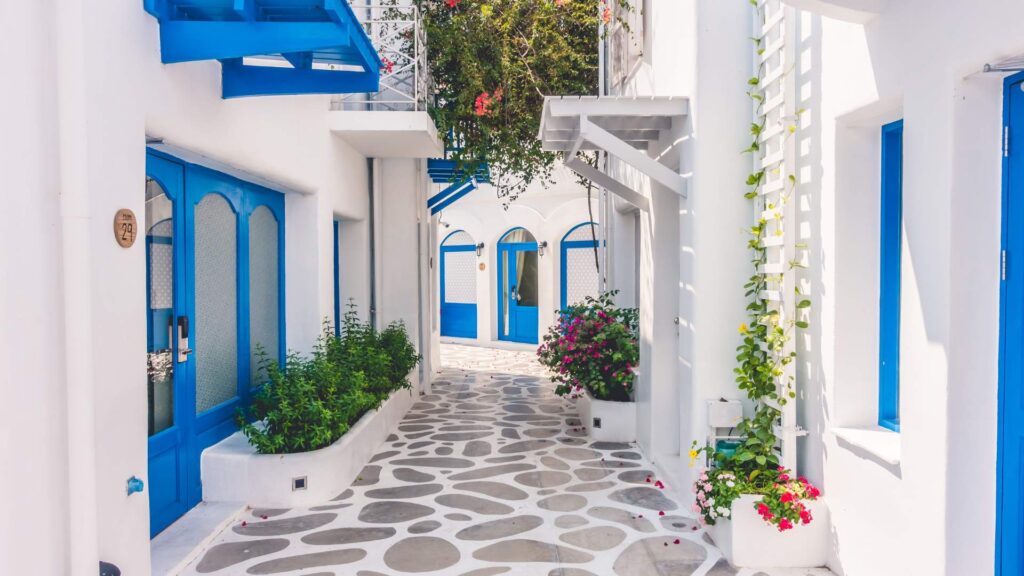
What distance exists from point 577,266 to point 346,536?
36.5 ft

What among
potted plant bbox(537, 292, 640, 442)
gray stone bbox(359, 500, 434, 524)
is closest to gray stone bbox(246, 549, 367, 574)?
gray stone bbox(359, 500, 434, 524)

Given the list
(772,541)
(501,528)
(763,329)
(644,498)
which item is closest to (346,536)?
(501,528)

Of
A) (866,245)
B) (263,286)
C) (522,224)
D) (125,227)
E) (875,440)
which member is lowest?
(875,440)

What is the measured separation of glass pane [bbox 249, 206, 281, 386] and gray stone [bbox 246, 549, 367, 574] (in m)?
2.00

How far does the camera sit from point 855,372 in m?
3.87

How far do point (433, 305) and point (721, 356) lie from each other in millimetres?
8710

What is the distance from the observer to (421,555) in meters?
4.32

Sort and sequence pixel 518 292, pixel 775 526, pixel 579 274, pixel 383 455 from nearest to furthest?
pixel 775 526
pixel 383 455
pixel 579 274
pixel 518 292

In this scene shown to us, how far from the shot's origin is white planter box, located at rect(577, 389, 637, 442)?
7.16 m

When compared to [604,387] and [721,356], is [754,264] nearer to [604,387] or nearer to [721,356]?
[721,356]

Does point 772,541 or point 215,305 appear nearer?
point 772,541

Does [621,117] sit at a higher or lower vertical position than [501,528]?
higher

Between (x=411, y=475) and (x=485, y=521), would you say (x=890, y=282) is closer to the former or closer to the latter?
(x=485, y=521)

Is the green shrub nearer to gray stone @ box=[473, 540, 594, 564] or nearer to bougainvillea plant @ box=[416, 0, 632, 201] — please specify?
gray stone @ box=[473, 540, 594, 564]
